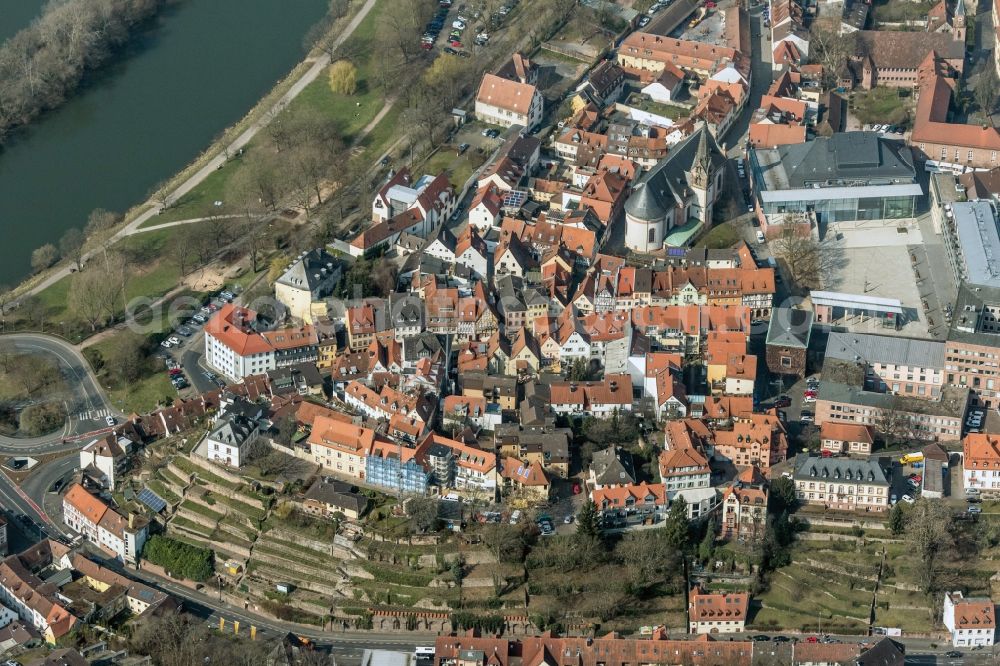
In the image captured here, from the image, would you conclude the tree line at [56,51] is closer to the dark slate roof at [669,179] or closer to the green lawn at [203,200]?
the green lawn at [203,200]

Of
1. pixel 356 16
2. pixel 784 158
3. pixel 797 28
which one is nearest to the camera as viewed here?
pixel 784 158

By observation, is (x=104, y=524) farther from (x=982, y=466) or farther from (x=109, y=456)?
(x=982, y=466)

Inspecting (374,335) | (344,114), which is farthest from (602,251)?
(344,114)

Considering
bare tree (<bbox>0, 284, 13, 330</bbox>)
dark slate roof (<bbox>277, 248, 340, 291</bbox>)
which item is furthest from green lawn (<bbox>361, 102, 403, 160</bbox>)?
bare tree (<bbox>0, 284, 13, 330</bbox>)

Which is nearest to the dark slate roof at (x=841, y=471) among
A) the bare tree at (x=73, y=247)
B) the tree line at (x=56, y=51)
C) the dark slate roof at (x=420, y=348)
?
the dark slate roof at (x=420, y=348)

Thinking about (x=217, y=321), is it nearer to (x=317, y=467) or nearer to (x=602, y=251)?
(x=317, y=467)

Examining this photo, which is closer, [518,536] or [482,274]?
[518,536]
